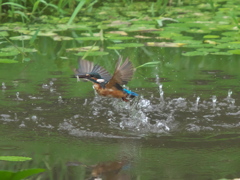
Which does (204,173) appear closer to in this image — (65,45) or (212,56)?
(212,56)

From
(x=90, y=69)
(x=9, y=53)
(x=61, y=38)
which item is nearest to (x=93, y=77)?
(x=90, y=69)

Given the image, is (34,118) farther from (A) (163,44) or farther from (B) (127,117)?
(A) (163,44)

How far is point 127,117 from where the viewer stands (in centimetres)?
446

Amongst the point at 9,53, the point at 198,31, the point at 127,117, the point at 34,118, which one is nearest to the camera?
the point at 34,118

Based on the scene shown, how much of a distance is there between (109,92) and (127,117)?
38 centimetres

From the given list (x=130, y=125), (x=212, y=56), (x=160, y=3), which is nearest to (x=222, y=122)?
(x=130, y=125)

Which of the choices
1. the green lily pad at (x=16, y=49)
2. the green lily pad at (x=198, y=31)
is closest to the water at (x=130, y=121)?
the green lily pad at (x=16, y=49)

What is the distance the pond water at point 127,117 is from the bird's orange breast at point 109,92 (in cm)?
20

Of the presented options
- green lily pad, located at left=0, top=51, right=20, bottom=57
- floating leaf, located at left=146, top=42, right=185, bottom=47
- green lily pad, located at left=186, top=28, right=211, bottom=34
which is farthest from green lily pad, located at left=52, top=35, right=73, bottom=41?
green lily pad, located at left=186, top=28, right=211, bottom=34

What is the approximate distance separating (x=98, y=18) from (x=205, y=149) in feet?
16.0

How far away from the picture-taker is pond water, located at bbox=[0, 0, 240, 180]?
329 cm

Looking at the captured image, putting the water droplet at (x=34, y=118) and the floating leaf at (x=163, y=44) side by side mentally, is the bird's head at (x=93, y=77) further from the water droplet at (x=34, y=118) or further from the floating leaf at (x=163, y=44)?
the floating leaf at (x=163, y=44)

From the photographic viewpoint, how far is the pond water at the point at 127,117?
10.8 ft

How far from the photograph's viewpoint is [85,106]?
4.65m
